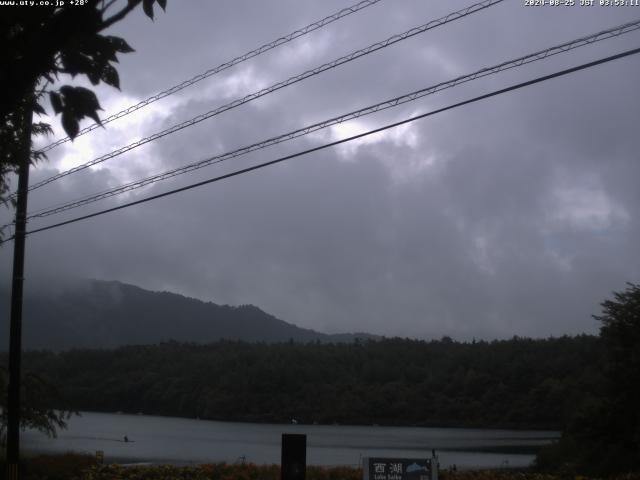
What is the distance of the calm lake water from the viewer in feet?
120

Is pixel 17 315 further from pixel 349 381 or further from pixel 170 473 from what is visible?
pixel 349 381

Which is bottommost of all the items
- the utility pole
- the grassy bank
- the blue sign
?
the grassy bank

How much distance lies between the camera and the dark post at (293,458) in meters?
10.8

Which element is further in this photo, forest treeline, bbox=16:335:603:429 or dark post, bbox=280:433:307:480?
forest treeline, bbox=16:335:603:429

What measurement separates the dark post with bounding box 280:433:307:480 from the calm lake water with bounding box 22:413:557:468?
799 inches

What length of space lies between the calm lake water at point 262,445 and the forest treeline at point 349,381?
12.2 feet

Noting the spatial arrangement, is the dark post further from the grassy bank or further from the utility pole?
the grassy bank

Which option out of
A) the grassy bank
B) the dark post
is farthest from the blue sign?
the grassy bank

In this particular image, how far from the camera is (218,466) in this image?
21797mm

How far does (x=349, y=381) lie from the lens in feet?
299

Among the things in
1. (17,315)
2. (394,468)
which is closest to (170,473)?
(17,315)

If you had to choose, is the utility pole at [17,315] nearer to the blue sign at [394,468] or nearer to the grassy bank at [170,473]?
the grassy bank at [170,473]

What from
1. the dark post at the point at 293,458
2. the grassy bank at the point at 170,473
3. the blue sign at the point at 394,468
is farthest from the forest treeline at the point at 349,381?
the dark post at the point at 293,458

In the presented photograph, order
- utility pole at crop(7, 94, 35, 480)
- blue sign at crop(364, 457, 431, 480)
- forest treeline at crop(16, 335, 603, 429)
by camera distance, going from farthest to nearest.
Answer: forest treeline at crop(16, 335, 603, 429)
utility pole at crop(7, 94, 35, 480)
blue sign at crop(364, 457, 431, 480)
